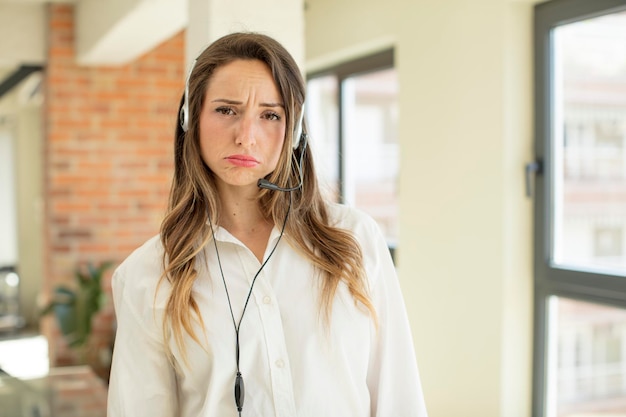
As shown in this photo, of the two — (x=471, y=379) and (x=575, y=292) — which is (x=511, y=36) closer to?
(x=575, y=292)

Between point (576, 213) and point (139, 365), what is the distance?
2088mm

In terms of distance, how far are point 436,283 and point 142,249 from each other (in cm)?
212

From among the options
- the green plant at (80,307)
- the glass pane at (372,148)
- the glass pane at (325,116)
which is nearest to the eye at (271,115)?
the glass pane at (372,148)

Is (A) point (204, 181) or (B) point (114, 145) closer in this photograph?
(A) point (204, 181)

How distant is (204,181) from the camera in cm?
141

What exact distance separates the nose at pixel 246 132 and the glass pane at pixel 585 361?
1916mm

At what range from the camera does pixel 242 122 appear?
134 centimetres

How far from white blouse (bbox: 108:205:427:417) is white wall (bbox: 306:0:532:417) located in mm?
A: 1640

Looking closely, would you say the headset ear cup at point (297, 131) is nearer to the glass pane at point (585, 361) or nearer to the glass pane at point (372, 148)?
the glass pane at point (585, 361)

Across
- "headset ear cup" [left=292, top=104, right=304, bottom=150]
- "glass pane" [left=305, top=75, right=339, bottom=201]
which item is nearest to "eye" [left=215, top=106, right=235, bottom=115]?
"headset ear cup" [left=292, top=104, right=304, bottom=150]

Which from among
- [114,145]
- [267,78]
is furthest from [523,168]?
[114,145]

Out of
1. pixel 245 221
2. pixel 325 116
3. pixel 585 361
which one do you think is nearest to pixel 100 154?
pixel 325 116

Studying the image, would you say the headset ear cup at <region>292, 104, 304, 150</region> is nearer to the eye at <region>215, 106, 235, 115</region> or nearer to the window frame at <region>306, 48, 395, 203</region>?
the eye at <region>215, 106, 235, 115</region>

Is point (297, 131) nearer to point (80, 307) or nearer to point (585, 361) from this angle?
point (585, 361)
